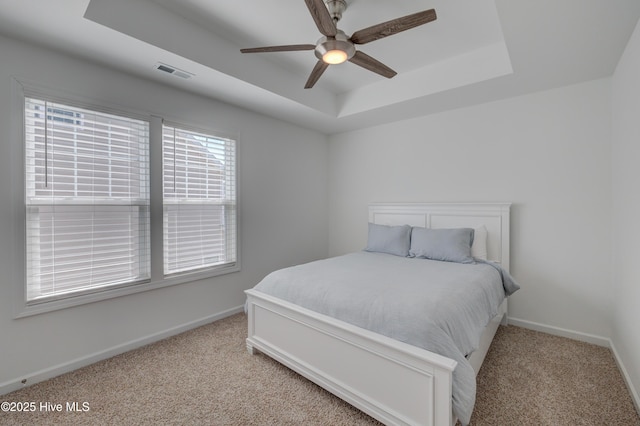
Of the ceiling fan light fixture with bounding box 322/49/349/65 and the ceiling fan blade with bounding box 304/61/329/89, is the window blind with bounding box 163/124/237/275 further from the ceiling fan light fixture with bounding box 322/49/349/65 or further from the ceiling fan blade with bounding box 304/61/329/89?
the ceiling fan light fixture with bounding box 322/49/349/65

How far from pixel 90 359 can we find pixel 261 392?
1.46 m

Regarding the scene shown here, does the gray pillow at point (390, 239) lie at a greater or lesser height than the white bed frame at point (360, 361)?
greater

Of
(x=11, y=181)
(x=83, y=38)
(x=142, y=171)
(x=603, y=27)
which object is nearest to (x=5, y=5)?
(x=83, y=38)

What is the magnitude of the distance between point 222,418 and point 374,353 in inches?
38.8

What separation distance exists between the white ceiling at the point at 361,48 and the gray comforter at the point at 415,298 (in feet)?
5.73

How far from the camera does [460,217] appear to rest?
329cm

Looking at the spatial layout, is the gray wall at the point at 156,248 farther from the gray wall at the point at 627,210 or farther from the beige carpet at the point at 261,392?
the gray wall at the point at 627,210

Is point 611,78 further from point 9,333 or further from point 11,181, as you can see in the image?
point 9,333

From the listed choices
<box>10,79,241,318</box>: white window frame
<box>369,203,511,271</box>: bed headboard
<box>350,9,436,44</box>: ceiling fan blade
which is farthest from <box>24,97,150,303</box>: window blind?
<box>369,203,511,271</box>: bed headboard

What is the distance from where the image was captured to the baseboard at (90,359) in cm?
199

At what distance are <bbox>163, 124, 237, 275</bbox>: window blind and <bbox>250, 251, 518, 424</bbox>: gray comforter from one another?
1004mm

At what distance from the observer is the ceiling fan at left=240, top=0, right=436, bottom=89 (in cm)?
160

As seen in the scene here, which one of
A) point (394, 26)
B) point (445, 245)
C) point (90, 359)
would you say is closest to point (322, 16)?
point (394, 26)

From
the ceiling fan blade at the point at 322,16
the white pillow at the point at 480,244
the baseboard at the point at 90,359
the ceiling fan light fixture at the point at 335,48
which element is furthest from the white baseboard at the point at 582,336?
the baseboard at the point at 90,359
